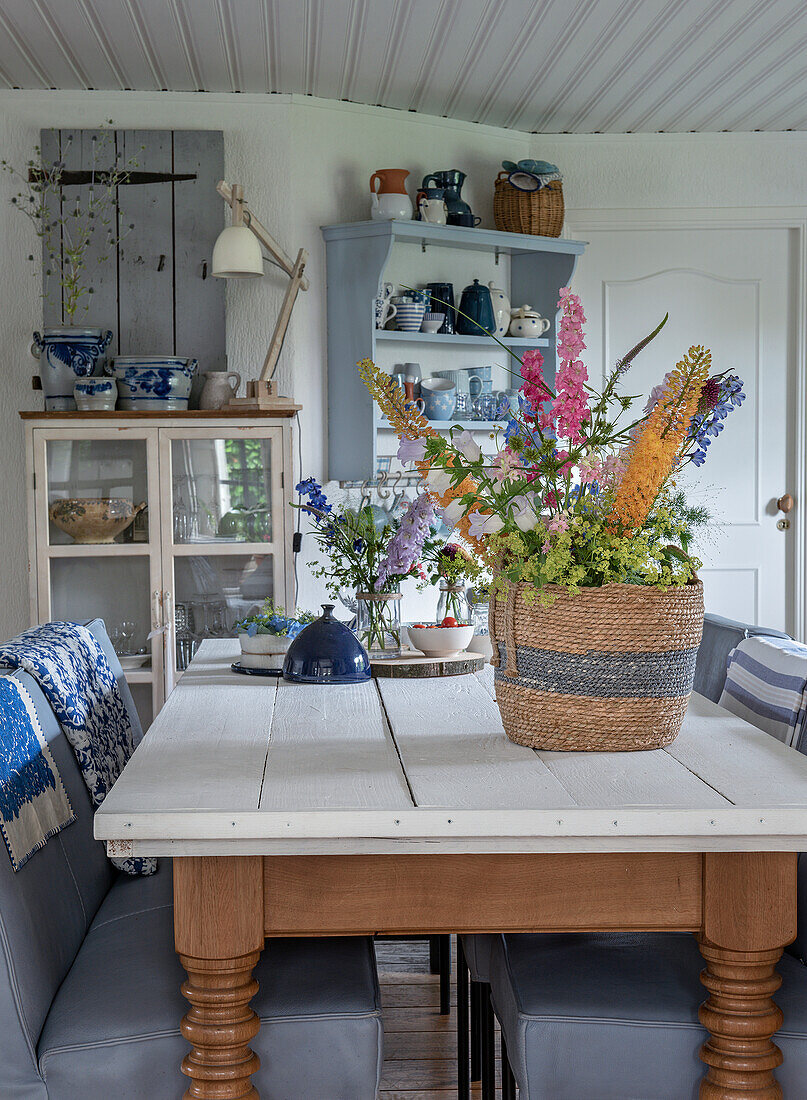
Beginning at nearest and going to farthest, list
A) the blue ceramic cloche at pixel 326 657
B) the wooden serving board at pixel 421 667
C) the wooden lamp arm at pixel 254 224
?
the blue ceramic cloche at pixel 326 657 → the wooden serving board at pixel 421 667 → the wooden lamp arm at pixel 254 224

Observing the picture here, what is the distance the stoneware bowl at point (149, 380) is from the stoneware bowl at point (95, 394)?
56mm

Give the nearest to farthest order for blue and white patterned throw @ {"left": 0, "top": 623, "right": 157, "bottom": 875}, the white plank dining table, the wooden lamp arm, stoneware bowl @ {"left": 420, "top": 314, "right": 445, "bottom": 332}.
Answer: the white plank dining table → blue and white patterned throw @ {"left": 0, "top": 623, "right": 157, "bottom": 875} → the wooden lamp arm → stoneware bowl @ {"left": 420, "top": 314, "right": 445, "bottom": 332}

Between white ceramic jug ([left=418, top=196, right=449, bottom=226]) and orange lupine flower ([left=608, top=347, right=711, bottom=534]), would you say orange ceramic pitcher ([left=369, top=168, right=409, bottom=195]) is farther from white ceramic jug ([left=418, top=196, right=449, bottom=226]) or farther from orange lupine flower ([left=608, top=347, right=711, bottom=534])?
orange lupine flower ([left=608, top=347, right=711, bottom=534])

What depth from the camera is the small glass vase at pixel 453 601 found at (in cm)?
226

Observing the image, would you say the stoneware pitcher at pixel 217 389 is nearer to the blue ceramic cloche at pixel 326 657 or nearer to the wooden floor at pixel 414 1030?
the blue ceramic cloche at pixel 326 657

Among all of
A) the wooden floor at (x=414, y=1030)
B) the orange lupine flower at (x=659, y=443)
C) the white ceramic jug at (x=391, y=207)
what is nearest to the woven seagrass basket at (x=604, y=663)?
the orange lupine flower at (x=659, y=443)

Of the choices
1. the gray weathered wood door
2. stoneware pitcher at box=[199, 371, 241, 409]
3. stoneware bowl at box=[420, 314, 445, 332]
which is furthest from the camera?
stoneware bowl at box=[420, 314, 445, 332]

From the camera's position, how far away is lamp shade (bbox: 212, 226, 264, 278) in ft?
10.4

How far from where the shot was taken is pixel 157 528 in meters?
3.29

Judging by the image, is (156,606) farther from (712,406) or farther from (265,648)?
(712,406)

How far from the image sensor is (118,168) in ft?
11.4

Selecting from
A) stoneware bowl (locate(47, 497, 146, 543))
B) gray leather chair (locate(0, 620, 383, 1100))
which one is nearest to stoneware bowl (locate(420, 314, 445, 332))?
stoneware bowl (locate(47, 497, 146, 543))

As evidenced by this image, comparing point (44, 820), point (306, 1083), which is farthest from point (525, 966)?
point (44, 820)

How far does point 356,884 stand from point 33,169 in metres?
2.95
